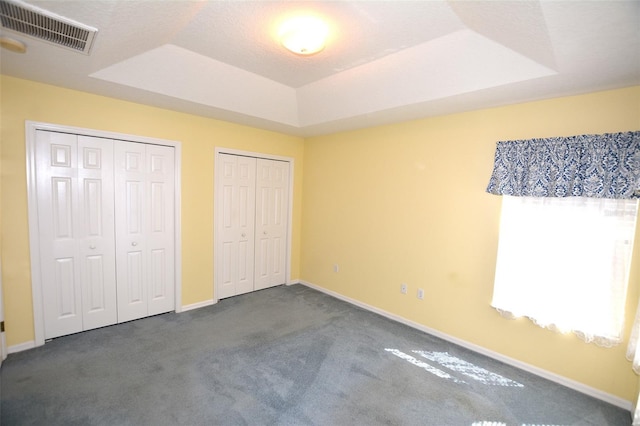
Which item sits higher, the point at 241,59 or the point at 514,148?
the point at 241,59

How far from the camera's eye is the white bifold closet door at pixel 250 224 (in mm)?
3949

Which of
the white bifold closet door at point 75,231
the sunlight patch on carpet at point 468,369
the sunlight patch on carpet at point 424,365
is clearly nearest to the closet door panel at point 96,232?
the white bifold closet door at point 75,231

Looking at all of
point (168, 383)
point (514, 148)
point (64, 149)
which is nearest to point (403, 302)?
point (514, 148)

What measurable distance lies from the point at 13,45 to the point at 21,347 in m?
2.55

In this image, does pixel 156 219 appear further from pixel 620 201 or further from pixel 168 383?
pixel 620 201

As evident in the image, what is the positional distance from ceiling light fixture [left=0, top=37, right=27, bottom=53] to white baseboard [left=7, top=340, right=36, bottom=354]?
8.18 feet

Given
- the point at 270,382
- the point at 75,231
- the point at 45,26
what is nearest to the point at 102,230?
the point at 75,231

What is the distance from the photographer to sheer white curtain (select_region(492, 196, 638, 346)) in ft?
7.03

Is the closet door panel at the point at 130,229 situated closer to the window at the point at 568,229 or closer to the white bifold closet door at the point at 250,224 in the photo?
the white bifold closet door at the point at 250,224

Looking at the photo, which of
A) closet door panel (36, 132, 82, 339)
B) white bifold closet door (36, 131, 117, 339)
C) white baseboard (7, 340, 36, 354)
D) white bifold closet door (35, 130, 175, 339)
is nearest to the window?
white bifold closet door (35, 130, 175, 339)

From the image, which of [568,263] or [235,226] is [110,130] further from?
[568,263]

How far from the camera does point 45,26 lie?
5.70ft

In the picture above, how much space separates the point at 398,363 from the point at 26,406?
2.82 metres

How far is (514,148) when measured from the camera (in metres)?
2.59
